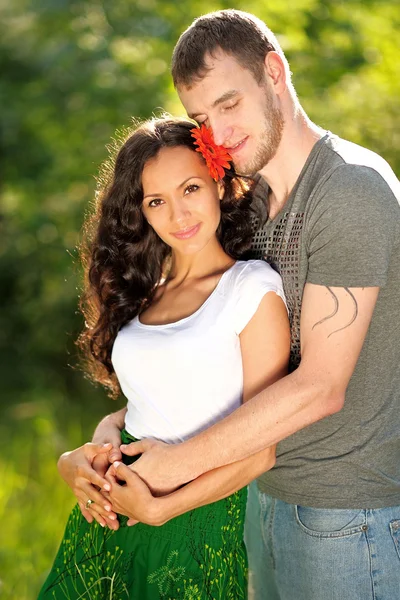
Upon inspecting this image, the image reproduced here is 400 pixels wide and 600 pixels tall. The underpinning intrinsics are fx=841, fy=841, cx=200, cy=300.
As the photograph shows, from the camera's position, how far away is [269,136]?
8.46 feet

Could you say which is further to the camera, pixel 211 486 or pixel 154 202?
pixel 154 202

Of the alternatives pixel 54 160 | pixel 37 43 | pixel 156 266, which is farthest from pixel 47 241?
pixel 156 266

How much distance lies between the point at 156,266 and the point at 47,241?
3.48m

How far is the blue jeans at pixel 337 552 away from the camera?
2.36 m

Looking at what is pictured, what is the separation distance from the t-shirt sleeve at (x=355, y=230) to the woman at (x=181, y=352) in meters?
0.28

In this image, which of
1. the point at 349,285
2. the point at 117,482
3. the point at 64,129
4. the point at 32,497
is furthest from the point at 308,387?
the point at 64,129

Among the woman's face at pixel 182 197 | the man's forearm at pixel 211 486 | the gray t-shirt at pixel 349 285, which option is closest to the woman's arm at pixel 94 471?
the man's forearm at pixel 211 486

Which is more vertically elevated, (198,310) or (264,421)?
(198,310)

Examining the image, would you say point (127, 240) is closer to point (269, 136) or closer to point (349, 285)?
point (269, 136)

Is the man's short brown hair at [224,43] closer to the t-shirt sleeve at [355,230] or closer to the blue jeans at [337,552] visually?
the t-shirt sleeve at [355,230]

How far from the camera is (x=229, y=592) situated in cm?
251

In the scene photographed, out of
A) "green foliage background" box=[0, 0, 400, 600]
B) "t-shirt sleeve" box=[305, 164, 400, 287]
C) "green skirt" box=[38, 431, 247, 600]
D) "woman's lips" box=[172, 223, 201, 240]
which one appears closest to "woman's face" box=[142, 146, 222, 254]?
"woman's lips" box=[172, 223, 201, 240]

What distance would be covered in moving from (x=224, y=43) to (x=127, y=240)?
79 cm

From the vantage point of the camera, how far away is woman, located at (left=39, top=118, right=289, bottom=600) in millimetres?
2447
